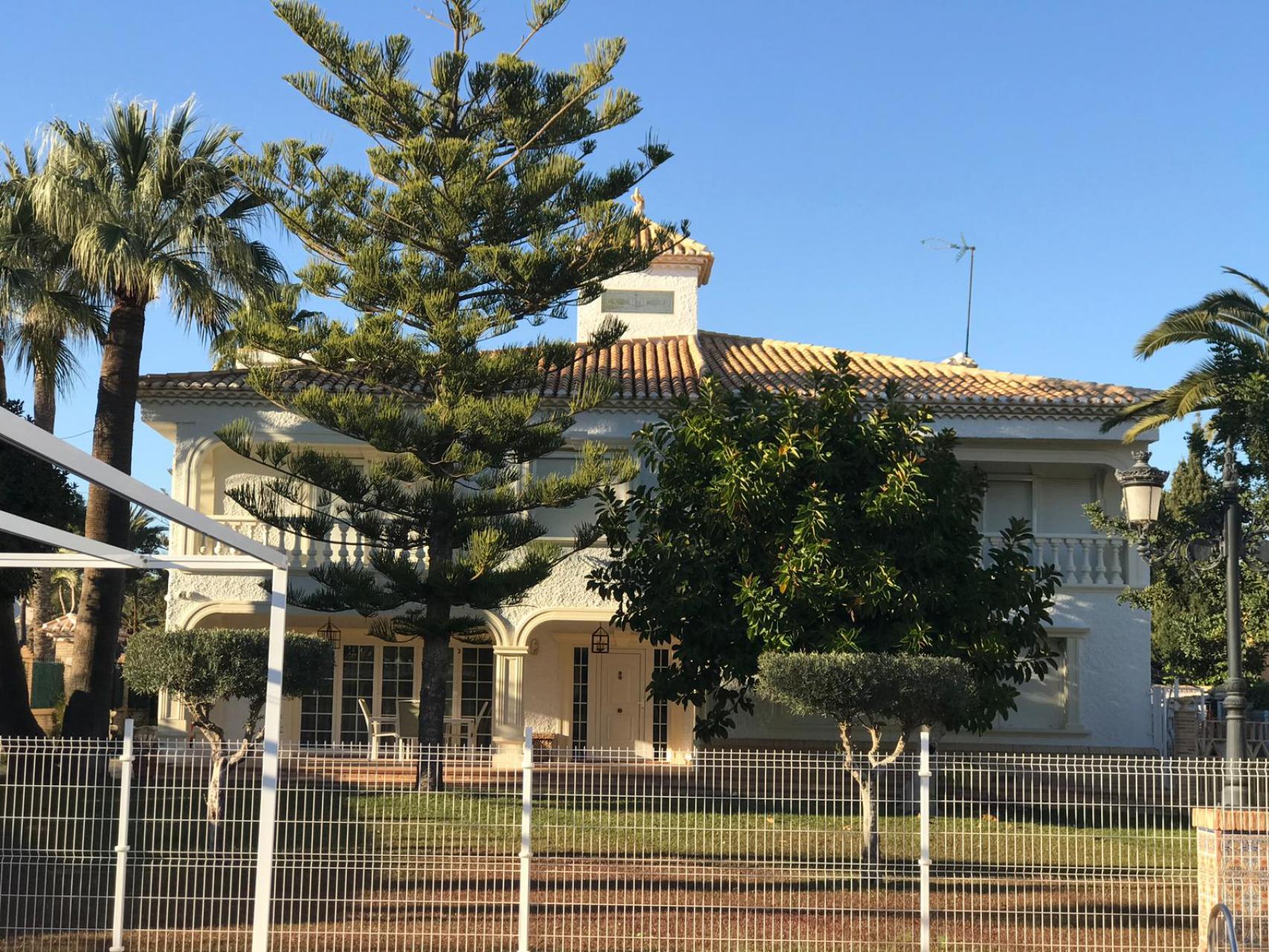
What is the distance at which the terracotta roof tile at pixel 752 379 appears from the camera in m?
21.6

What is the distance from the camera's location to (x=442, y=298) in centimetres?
1752

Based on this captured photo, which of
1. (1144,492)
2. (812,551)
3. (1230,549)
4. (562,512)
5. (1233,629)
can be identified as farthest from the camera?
(562,512)

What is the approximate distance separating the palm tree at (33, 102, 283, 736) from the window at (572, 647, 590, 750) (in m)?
7.86

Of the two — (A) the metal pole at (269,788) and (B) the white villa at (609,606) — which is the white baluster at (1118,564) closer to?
(B) the white villa at (609,606)

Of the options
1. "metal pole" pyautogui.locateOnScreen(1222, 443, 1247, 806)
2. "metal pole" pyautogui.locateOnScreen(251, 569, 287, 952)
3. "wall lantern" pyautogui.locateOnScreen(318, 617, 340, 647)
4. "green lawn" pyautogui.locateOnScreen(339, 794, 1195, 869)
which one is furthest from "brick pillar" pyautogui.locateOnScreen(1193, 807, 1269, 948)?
"wall lantern" pyautogui.locateOnScreen(318, 617, 340, 647)

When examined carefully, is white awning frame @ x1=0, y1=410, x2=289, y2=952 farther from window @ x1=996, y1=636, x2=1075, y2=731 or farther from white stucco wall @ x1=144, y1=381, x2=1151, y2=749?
window @ x1=996, y1=636, x2=1075, y2=731

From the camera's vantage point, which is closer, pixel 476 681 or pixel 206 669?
pixel 206 669

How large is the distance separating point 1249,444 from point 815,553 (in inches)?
195

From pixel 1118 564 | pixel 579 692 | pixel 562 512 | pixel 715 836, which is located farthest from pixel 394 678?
pixel 715 836

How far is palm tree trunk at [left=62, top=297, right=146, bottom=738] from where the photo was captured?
18.5m

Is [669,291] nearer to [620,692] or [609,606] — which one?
[620,692]

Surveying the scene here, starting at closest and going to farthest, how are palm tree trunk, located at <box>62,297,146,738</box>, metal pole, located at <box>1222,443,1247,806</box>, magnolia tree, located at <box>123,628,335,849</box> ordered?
metal pole, located at <box>1222,443,1247,806</box> < magnolia tree, located at <box>123,628,335,849</box> < palm tree trunk, located at <box>62,297,146,738</box>

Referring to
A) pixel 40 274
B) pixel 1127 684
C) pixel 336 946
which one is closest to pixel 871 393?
pixel 1127 684

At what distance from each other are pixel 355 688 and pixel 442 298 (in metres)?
8.33
